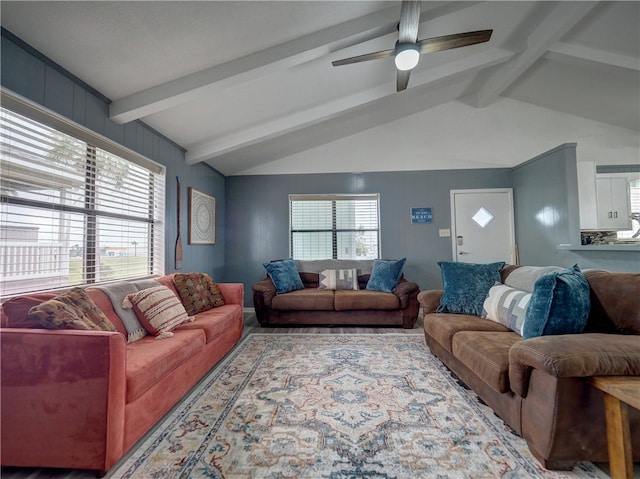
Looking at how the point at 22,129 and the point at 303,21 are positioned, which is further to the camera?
the point at 303,21

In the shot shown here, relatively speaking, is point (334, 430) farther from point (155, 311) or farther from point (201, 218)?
point (201, 218)

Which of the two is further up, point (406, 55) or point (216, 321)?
point (406, 55)

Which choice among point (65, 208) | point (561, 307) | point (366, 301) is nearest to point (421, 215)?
point (366, 301)

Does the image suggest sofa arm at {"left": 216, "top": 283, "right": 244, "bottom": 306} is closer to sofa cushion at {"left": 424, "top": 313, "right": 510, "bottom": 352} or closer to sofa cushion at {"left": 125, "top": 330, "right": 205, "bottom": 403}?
sofa cushion at {"left": 125, "top": 330, "right": 205, "bottom": 403}

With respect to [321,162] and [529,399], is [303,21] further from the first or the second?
[529,399]

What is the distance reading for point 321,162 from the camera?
4723 mm

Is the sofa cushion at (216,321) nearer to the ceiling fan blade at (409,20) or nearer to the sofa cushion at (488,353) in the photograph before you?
the sofa cushion at (488,353)

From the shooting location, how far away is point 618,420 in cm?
112

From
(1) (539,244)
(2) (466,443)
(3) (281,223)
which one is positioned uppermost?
(3) (281,223)

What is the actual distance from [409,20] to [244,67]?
4.50 ft

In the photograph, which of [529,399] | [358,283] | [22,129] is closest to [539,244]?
[358,283]

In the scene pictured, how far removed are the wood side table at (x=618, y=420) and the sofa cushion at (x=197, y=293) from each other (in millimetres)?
2884

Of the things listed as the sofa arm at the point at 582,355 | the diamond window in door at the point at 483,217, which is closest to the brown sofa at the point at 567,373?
the sofa arm at the point at 582,355

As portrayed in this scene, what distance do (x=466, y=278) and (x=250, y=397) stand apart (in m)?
2.16
